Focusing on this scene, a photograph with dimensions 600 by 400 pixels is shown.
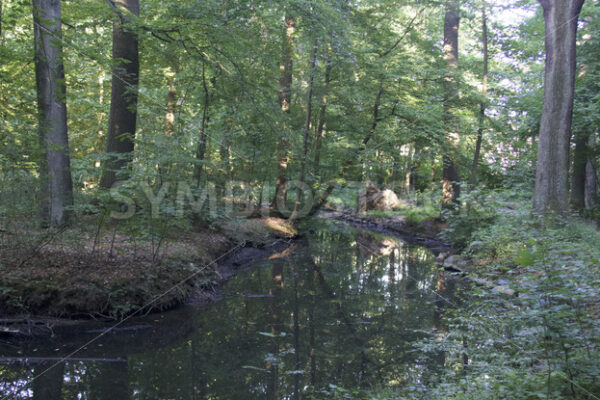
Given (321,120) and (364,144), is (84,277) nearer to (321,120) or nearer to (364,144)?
(321,120)

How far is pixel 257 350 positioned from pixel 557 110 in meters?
6.90

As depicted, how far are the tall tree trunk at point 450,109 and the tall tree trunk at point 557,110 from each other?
443 centimetres

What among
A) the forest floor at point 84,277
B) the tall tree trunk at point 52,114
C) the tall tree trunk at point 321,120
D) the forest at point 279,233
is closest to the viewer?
the forest at point 279,233

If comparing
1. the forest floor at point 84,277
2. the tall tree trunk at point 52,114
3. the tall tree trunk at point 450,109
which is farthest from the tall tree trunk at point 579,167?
the tall tree trunk at point 52,114

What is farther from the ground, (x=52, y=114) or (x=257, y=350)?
(x=52, y=114)

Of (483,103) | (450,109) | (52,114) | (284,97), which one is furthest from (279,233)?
(52,114)

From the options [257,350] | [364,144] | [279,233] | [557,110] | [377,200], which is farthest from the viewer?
[377,200]

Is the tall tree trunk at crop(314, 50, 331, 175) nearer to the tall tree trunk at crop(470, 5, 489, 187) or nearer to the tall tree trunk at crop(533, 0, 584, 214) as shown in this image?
the tall tree trunk at crop(470, 5, 489, 187)

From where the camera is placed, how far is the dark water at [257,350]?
394 centimetres

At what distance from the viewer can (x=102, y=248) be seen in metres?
6.47

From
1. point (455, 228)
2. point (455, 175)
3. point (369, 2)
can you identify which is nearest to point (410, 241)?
point (455, 175)

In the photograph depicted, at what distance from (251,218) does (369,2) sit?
7.43 meters

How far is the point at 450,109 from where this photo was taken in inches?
518

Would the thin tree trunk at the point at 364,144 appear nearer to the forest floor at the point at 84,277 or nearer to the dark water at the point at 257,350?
the dark water at the point at 257,350
